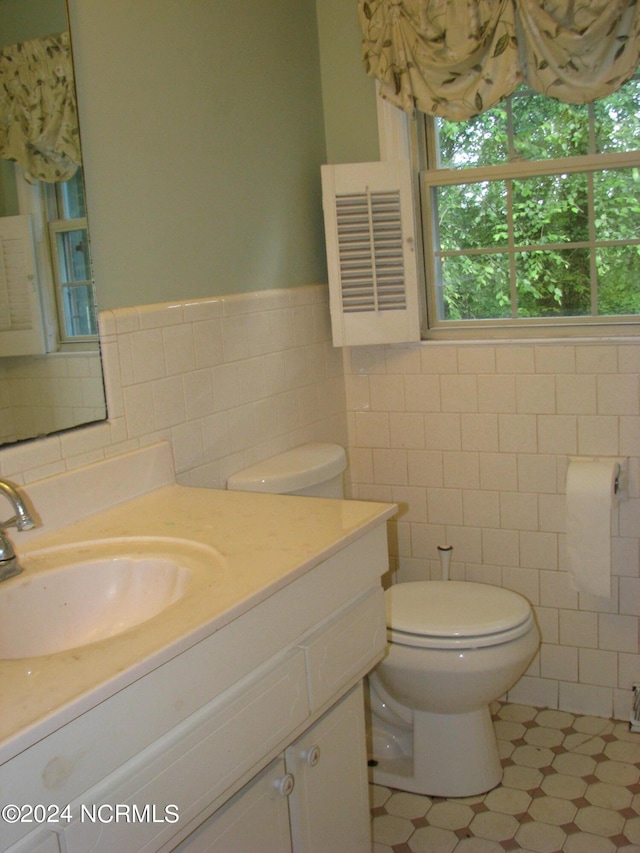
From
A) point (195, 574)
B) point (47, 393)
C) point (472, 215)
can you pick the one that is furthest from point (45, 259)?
point (472, 215)

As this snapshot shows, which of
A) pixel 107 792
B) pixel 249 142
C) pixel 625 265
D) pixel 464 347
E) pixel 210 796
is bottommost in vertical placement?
pixel 210 796

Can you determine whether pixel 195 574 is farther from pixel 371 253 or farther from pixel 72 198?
pixel 371 253

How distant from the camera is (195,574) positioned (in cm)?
149

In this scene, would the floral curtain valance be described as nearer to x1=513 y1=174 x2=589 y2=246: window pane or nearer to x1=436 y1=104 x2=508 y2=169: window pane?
x1=436 y1=104 x2=508 y2=169: window pane

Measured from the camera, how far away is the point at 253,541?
5.30ft

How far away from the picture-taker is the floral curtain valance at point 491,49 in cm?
235

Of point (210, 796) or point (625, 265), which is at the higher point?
point (625, 265)

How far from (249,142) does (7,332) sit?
1.06m

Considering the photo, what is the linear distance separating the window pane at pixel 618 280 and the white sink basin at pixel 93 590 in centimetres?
160

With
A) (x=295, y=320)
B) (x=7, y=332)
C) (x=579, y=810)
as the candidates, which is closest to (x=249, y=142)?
(x=295, y=320)

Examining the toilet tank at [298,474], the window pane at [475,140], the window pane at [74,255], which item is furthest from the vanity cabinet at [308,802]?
the window pane at [475,140]

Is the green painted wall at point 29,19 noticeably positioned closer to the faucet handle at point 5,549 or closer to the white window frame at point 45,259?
the white window frame at point 45,259

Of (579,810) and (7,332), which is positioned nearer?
(7,332)

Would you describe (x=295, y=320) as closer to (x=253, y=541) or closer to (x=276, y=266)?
(x=276, y=266)
